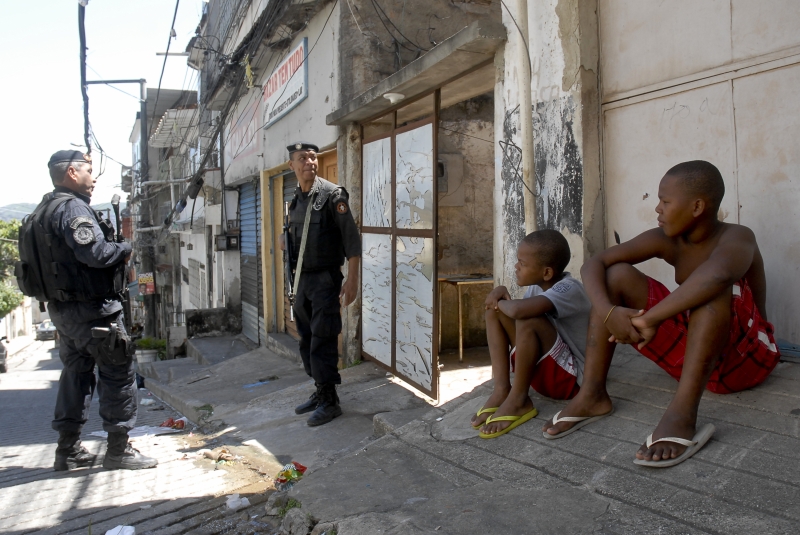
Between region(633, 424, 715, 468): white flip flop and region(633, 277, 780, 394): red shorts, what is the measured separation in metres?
0.30

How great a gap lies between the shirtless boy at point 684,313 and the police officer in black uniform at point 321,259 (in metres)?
2.07

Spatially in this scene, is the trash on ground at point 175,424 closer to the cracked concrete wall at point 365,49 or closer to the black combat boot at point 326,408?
the black combat boot at point 326,408

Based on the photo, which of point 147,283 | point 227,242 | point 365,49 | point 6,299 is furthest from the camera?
point 6,299

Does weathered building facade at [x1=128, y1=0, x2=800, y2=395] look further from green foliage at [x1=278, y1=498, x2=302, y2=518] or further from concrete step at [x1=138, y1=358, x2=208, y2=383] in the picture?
green foliage at [x1=278, y1=498, x2=302, y2=518]

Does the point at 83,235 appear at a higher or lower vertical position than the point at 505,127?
lower

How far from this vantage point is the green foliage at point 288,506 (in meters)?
2.64

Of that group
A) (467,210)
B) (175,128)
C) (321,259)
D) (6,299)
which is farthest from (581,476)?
(6,299)

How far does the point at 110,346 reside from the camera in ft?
12.0

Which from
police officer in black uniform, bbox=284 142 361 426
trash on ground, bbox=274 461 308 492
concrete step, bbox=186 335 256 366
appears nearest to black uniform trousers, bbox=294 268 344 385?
police officer in black uniform, bbox=284 142 361 426

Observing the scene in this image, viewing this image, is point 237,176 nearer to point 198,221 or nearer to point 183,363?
point 183,363

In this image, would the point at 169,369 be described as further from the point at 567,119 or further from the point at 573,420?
the point at 573,420

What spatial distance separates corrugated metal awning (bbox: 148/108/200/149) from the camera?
19486mm

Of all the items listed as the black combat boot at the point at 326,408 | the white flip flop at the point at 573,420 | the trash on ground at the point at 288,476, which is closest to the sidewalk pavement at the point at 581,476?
the white flip flop at the point at 573,420

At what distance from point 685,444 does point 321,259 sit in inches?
110
